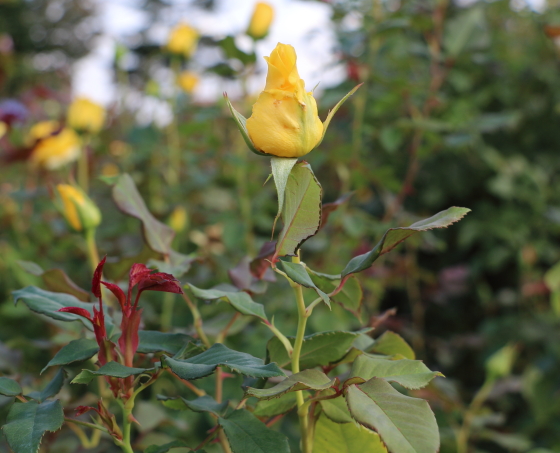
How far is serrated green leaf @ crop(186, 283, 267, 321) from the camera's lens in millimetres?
378

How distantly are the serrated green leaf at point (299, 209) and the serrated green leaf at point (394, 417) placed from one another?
0.10 meters

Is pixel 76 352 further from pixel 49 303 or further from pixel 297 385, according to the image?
pixel 297 385

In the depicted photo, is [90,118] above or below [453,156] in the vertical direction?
above

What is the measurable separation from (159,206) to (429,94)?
2.39 feet

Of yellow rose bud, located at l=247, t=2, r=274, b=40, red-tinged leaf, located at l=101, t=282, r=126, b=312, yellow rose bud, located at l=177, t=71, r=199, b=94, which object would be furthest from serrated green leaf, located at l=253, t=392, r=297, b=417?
yellow rose bud, located at l=177, t=71, r=199, b=94

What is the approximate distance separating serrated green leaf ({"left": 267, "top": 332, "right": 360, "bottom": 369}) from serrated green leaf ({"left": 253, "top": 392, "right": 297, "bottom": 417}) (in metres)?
0.03

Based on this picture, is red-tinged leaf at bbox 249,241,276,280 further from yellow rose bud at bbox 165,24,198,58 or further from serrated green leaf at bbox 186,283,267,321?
yellow rose bud at bbox 165,24,198,58

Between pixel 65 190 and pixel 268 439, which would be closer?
pixel 268 439

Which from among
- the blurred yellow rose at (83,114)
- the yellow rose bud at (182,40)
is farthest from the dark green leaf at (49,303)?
the yellow rose bud at (182,40)

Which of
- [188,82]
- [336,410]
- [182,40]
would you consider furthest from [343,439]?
[188,82]

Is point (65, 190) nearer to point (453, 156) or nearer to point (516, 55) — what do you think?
point (453, 156)

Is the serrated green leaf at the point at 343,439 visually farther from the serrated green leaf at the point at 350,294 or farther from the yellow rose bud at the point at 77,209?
the yellow rose bud at the point at 77,209

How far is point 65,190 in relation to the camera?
690mm

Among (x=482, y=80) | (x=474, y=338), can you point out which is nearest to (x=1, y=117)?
(x=474, y=338)
